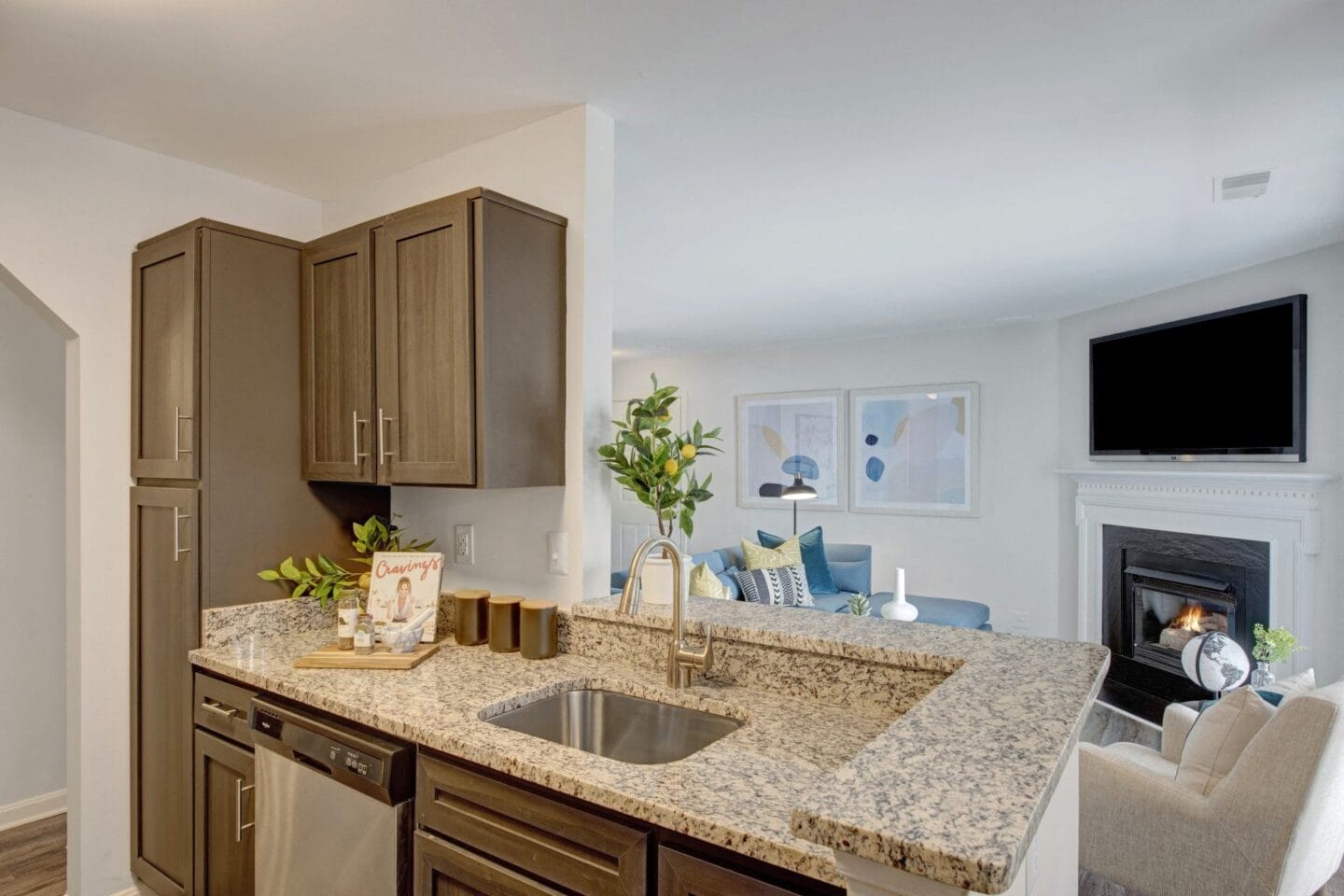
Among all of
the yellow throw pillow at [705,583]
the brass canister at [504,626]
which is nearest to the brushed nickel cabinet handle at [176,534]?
the brass canister at [504,626]

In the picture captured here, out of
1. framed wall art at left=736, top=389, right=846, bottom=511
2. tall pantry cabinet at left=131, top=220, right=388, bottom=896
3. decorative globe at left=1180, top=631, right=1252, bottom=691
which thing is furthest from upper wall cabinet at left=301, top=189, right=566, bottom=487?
framed wall art at left=736, top=389, right=846, bottom=511

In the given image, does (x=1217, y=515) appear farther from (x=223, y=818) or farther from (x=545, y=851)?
(x=223, y=818)

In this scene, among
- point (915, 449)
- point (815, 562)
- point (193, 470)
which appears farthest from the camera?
point (915, 449)

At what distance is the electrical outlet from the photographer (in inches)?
98.3

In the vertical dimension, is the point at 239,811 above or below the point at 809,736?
below

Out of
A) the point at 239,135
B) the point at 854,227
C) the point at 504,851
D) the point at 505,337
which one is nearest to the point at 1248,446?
the point at 854,227

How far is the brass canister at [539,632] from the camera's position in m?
2.08

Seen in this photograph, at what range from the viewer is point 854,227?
3.30 m

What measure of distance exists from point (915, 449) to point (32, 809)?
18.6ft

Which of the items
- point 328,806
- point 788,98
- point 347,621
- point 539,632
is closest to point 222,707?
point 347,621

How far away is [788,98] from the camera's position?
6.93ft

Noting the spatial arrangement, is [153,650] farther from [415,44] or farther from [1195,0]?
[1195,0]

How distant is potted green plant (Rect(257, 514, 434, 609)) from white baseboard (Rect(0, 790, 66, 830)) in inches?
66.8

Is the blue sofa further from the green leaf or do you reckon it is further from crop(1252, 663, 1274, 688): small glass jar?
the green leaf
